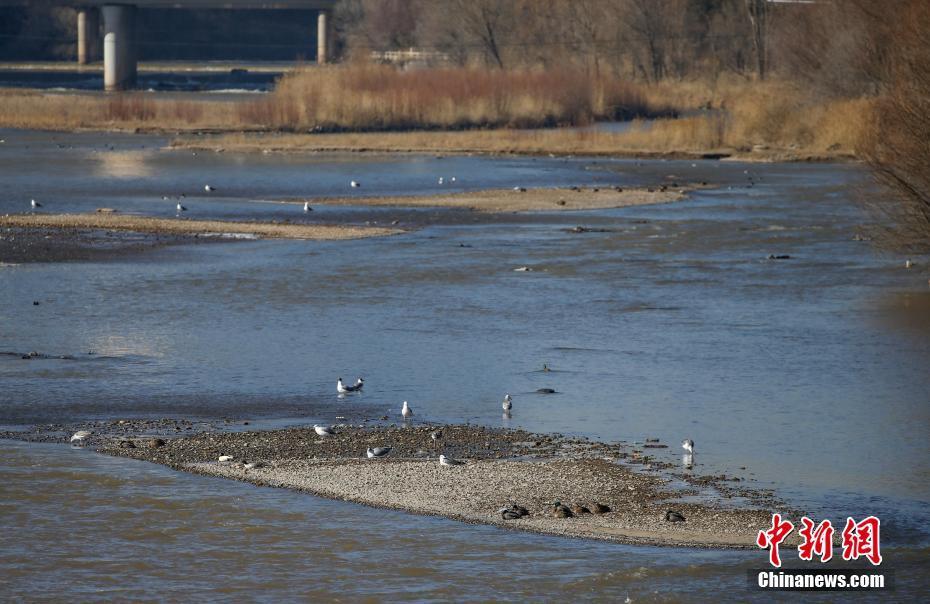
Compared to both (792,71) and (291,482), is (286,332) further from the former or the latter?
(792,71)

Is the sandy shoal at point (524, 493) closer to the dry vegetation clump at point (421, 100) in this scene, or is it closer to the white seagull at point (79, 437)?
the white seagull at point (79, 437)

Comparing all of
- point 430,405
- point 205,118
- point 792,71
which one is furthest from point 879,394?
point 205,118

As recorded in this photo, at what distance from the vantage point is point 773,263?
2475 cm

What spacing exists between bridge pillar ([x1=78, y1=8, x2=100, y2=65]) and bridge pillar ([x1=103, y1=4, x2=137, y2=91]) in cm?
2000

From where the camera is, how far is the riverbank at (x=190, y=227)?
28625mm

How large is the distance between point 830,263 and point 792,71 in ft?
116

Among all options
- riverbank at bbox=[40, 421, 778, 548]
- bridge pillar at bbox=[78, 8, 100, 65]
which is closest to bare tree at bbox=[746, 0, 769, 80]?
bridge pillar at bbox=[78, 8, 100, 65]

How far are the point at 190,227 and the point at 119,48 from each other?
6017 cm

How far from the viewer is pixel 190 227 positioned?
96.5 feet

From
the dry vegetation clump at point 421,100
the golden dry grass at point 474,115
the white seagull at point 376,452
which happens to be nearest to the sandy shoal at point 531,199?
the golden dry grass at point 474,115

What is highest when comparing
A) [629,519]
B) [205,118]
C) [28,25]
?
[28,25]

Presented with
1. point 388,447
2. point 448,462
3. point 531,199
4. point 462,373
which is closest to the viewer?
point 448,462

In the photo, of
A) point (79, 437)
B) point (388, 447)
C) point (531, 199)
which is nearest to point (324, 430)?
point (388, 447)

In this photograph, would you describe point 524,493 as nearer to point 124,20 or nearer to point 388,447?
point 388,447
